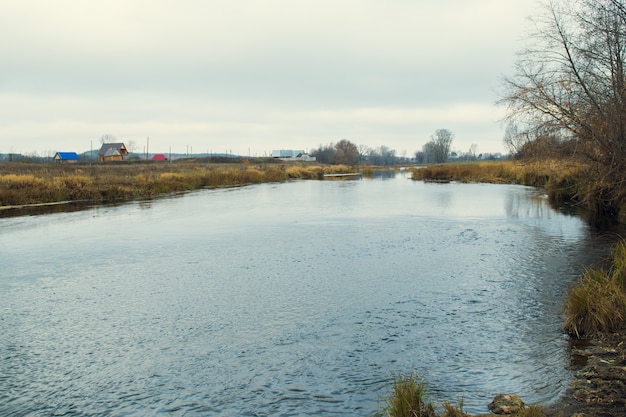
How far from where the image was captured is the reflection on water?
19.0ft

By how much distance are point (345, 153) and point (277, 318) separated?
140666mm

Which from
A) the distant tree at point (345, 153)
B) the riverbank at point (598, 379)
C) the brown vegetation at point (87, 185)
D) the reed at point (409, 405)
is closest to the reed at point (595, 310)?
the riverbank at point (598, 379)

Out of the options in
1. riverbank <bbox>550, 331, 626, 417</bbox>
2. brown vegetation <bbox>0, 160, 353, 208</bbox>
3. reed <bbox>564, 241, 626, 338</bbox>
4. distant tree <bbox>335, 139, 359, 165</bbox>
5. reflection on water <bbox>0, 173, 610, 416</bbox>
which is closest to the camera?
riverbank <bbox>550, 331, 626, 417</bbox>

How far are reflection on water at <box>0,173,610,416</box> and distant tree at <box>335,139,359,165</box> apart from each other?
126 metres

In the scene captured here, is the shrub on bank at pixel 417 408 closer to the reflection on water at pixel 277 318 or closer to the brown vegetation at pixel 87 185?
the reflection on water at pixel 277 318

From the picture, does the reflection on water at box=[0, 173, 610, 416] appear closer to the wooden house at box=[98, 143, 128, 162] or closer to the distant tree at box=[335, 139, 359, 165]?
the wooden house at box=[98, 143, 128, 162]

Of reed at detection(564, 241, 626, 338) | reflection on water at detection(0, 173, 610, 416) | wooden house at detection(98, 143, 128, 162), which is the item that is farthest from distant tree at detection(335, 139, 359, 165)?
reed at detection(564, 241, 626, 338)

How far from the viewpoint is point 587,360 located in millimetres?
6156

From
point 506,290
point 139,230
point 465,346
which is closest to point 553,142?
point 506,290

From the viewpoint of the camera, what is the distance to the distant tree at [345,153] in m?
142

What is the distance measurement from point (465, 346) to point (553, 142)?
37.3ft

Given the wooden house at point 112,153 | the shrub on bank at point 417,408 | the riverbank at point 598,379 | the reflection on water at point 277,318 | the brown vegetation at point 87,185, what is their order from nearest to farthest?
the shrub on bank at point 417,408
the riverbank at point 598,379
the reflection on water at point 277,318
the brown vegetation at point 87,185
the wooden house at point 112,153

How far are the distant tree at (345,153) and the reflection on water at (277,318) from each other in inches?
4947

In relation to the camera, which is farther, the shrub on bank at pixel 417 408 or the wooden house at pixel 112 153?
the wooden house at pixel 112 153
